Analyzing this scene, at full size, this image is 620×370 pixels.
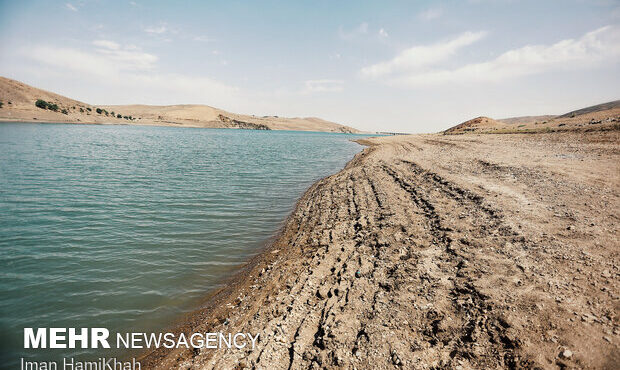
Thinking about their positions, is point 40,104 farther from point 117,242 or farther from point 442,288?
point 442,288

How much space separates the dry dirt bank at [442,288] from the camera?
3.88 m

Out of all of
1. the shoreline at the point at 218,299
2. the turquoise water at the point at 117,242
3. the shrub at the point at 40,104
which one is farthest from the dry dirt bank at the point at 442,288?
the shrub at the point at 40,104

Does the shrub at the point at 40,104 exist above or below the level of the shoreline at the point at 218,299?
above

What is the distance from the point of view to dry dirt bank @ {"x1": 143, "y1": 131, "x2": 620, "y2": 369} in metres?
3.88

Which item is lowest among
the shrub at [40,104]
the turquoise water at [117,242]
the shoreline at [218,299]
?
the shoreline at [218,299]

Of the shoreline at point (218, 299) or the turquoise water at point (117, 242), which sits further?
the turquoise water at point (117, 242)

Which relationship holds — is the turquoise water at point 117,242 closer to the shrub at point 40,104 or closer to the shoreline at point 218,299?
the shoreline at point 218,299

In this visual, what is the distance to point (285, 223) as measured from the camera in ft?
41.3

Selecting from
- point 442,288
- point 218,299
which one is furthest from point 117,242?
point 442,288

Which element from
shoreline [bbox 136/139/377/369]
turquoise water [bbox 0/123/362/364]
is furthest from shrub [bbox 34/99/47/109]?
shoreline [bbox 136/139/377/369]

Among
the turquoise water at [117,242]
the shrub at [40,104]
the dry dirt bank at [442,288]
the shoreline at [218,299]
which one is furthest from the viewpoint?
the shrub at [40,104]

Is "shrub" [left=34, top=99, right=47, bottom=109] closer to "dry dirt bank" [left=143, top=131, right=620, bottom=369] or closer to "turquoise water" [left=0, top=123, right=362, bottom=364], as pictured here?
"turquoise water" [left=0, top=123, right=362, bottom=364]

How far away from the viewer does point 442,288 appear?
211 inches

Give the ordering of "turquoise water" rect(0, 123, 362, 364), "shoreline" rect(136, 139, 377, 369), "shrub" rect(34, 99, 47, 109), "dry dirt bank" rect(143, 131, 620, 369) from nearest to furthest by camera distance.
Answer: "dry dirt bank" rect(143, 131, 620, 369) → "shoreline" rect(136, 139, 377, 369) → "turquoise water" rect(0, 123, 362, 364) → "shrub" rect(34, 99, 47, 109)
